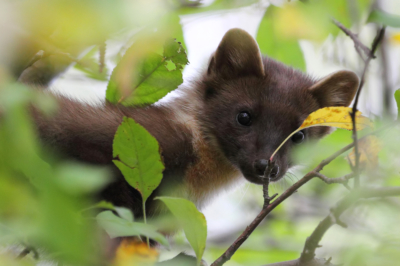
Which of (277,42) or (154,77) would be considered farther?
(277,42)

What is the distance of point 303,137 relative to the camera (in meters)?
4.07

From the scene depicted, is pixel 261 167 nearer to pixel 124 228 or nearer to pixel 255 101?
pixel 255 101

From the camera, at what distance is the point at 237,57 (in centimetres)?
411

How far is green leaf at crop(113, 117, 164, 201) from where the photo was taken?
82.4 inches

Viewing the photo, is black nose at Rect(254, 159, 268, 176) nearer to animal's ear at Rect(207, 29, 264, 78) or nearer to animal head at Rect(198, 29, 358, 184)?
animal head at Rect(198, 29, 358, 184)

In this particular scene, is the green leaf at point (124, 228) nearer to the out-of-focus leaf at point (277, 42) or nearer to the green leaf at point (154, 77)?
the green leaf at point (154, 77)

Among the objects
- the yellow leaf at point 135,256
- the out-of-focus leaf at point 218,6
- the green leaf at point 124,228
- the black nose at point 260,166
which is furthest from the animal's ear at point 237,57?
the green leaf at point 124,228

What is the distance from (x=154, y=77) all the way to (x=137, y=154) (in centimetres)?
83

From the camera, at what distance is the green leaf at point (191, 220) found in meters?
1.95

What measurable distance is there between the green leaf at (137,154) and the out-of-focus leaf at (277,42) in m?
2.28

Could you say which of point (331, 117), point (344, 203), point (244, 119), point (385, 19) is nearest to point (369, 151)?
point (331, 117)

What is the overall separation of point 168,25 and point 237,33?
1472 mm

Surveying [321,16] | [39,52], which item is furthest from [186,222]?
[321,16]

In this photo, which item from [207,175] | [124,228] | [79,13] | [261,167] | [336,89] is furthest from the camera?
[336,89]
